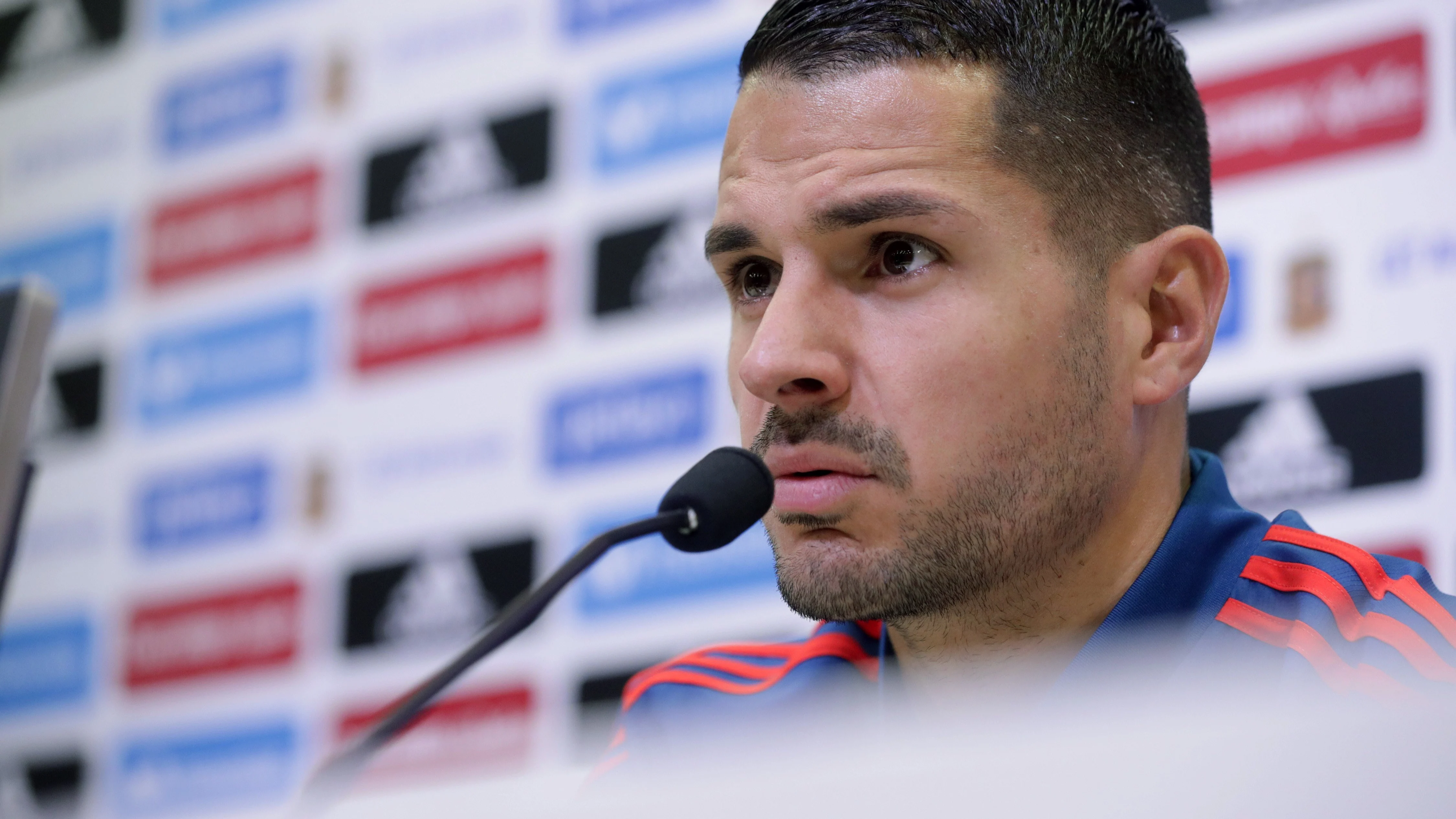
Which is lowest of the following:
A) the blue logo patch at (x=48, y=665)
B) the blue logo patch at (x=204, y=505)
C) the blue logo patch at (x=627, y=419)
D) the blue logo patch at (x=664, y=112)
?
the blue logo patch at (x=627, y=419)

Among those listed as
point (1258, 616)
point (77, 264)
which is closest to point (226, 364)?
point (77, 264)

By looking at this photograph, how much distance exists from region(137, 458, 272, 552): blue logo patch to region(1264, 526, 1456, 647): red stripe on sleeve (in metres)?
2.32

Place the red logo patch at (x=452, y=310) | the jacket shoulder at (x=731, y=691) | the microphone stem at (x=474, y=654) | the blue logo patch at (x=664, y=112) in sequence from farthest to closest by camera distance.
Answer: the red logo patch at (x=452, y=310) → the blue logo patch at (x=664, y=112) → the jacket shoulder at (x=731, y=691) → the microphone stem at (x=474, y=654)

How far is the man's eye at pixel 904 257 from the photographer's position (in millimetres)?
1172

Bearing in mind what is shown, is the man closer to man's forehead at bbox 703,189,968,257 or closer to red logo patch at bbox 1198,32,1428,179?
man's forehead at bbox 703,189,968,257

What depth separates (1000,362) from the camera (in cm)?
115

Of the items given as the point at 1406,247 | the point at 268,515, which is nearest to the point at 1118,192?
the point at 1406,247

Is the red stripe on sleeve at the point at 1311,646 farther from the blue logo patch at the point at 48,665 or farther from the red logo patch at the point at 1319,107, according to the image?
the blue logo patch at the point at 48,665

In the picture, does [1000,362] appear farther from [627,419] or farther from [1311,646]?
[627,419]

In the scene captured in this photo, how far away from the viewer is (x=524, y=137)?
9.17 feet

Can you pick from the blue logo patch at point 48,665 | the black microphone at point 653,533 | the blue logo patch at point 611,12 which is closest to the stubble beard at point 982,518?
the black microphone at point 653,533

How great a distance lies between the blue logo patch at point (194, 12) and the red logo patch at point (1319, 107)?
2258mm

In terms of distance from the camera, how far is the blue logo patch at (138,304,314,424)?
120 inches

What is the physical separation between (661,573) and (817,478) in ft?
4.53
